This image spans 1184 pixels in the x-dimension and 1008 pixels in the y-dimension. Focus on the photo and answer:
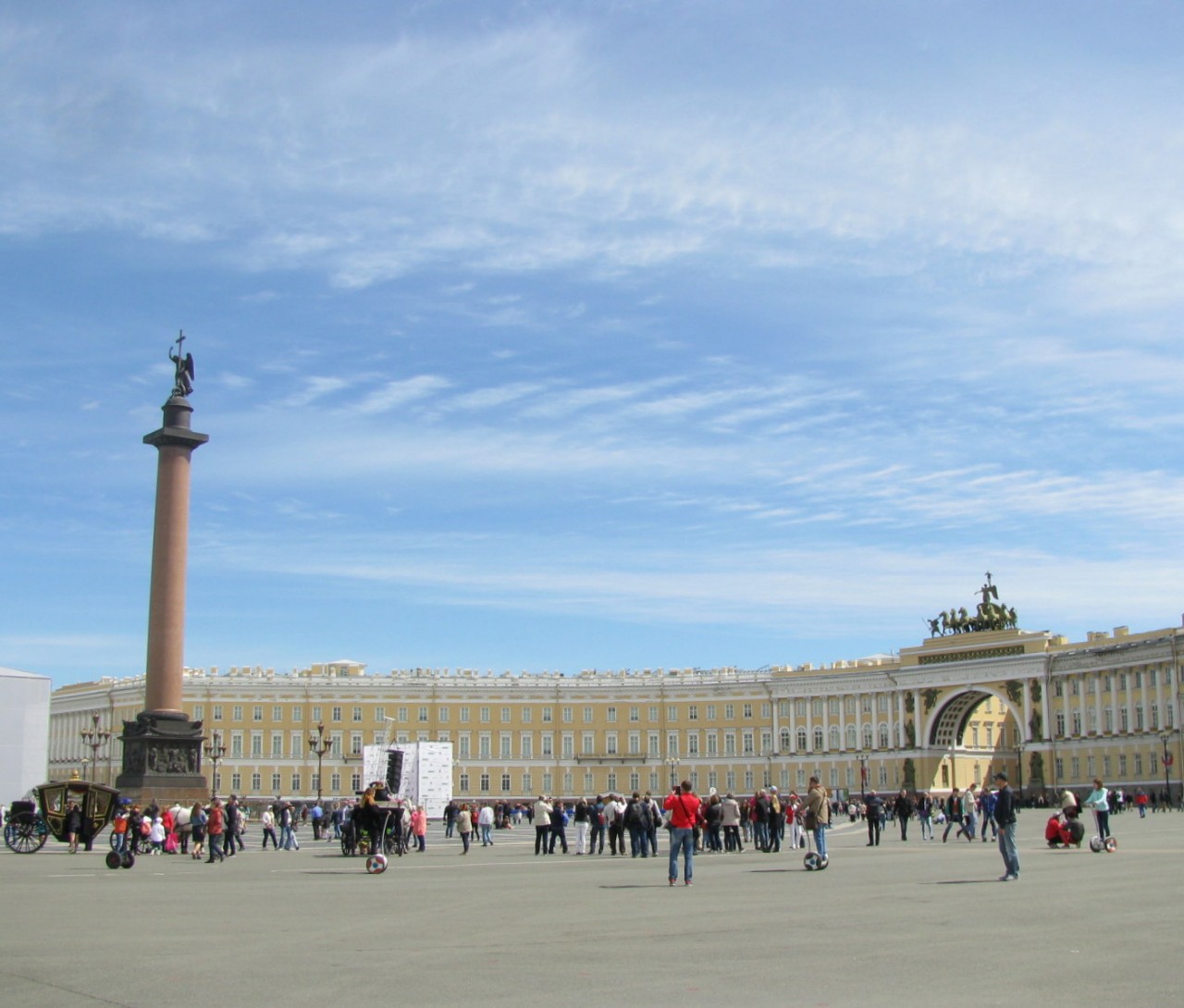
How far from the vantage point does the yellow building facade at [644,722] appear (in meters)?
110

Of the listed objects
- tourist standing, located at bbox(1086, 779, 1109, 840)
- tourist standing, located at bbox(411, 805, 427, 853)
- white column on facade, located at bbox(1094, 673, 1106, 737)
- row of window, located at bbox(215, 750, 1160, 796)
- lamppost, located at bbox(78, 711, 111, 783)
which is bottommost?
row of window, located at bbox(215, 750, 1160, 796)

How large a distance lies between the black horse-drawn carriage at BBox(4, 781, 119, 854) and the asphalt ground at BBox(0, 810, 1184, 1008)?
8.25 m

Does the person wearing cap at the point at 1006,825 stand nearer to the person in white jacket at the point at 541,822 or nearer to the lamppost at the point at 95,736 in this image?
the person in white jacket at the point at 541,822

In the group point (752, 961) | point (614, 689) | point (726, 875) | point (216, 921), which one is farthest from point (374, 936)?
point (614, 689)

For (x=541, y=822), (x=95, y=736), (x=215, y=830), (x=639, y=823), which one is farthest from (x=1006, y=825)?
(x=95, y=736)

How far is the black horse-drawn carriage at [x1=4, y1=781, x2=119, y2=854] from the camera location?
3344 cm

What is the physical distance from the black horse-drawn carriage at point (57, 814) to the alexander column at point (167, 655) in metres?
11.5

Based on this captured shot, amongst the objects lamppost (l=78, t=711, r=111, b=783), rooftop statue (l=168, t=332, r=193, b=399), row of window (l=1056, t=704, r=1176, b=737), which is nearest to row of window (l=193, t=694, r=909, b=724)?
lamppost (l=78, t=711, r=111, b=783)

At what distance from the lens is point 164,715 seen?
4634 centimetres

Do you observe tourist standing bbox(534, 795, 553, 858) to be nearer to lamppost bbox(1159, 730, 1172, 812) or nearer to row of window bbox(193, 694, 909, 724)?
lamppost bbox(1159, 730, 1172, 812)

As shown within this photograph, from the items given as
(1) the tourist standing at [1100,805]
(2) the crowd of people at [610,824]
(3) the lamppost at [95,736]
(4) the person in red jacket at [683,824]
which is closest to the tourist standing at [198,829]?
(2) the crowd of people at [610,824]

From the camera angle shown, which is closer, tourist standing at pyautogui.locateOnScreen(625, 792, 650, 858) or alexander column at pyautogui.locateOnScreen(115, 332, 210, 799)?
tourist standing at pyautogui.locateOnScreen(625, 792, 650, 858)

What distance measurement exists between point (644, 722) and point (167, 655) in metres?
78.6

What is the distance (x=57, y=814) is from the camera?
1328 inches
